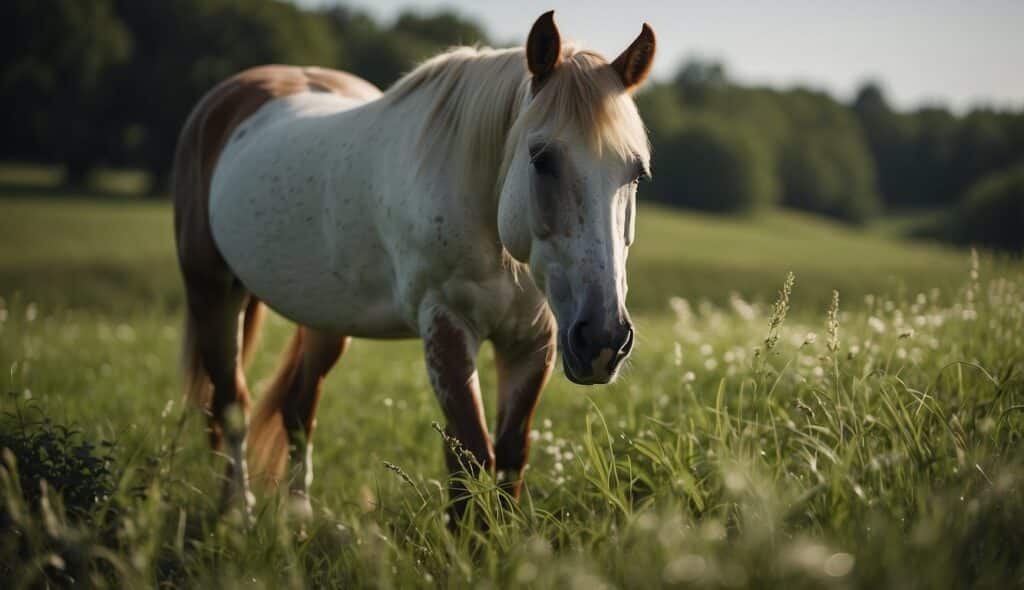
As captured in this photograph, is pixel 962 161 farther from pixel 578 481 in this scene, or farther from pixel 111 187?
pixel 578 481

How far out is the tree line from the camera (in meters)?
37.1

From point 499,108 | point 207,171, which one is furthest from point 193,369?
point 499,108

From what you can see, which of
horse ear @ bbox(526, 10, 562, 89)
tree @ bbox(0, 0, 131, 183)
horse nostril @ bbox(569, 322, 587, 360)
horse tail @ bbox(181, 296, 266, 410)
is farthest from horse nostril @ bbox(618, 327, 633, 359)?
tree @ bbox(0, 0, 131, 183)

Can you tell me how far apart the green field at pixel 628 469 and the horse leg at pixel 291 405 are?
0.28 metres

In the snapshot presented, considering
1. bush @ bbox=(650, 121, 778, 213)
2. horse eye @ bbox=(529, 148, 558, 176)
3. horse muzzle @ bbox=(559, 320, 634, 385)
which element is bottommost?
bush @ bbox=(650, 121, 778, 213)

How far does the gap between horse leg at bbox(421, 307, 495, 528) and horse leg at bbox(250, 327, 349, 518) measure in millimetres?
1551

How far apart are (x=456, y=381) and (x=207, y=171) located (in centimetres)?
253

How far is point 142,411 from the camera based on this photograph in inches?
211

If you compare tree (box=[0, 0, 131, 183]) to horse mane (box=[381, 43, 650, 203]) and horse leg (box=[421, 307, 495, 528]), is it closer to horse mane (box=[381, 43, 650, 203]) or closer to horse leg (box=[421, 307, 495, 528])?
horse mane (box=[381, 43, 650, 203])

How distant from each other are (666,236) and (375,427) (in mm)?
29763

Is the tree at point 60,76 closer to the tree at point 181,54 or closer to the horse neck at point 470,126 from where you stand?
the tree at point 181,54

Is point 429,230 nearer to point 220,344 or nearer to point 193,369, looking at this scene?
point 220,344

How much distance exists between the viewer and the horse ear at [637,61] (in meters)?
2.71

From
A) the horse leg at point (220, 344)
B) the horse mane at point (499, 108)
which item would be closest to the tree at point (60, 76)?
the horse leg at point (220, 344)
